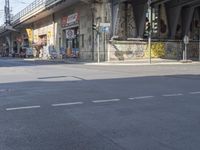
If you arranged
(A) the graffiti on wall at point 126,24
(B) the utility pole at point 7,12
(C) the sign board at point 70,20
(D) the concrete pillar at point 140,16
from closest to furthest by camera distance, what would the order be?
(D) the concrete pillar at point 140,16
(A) the graffiti on wall at point 126,24
(C) the sign board at point 70,20
(B) the utility pole at point 7,12

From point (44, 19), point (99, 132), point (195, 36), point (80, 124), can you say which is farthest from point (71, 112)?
point (44, 19)

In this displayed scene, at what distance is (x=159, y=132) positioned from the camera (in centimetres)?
736

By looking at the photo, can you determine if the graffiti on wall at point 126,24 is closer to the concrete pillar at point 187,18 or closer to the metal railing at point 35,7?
the concrete pillar at point 187,18

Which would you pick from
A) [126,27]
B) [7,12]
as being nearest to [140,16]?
[126,27]

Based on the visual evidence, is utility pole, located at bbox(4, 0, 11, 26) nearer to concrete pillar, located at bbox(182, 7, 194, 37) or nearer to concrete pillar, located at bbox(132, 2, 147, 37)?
concrete pillar, located at bbox(132, 2, 147, 37)

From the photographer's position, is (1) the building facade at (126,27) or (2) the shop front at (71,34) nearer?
(1) the building facade at (126,27)

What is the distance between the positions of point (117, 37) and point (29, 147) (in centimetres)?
4364

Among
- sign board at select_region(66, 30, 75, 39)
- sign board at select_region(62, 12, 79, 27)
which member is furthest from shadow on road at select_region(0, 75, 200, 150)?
sign board at select_region(66, 30, 75, 39)

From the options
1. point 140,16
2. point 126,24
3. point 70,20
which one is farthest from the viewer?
point 70,20

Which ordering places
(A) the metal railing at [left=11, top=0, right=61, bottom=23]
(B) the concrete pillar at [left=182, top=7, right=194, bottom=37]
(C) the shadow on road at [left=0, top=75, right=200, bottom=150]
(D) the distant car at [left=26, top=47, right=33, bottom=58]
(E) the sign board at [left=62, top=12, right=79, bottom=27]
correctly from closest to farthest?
(C) the shadow on road at [left=0, top=75, right=200, bottom=150]
(B) the concrete pillar at [left=182, top=7, right=194, bottom=37]
(E) the sign board at [left=62, top=12, right=79, bottom=27]
(A) the metal railing at [left=11, top=0, right=61, bottom=23]
(D) the distant car at [left=26, top=47, right=33, bottom=58]

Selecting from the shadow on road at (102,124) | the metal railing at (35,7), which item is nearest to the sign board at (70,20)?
the metal railing at (35,7)

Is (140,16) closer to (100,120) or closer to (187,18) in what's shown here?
(187,18)

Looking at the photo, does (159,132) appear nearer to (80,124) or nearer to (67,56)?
(80,124)

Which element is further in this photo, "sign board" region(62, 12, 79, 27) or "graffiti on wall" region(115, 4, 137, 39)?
"sign board" region(62, 12, 79, 27)
